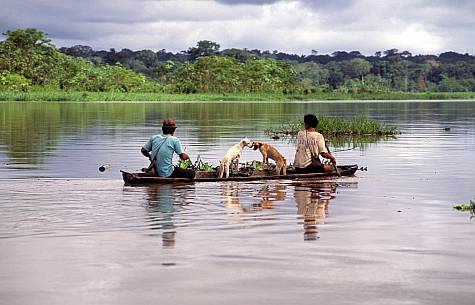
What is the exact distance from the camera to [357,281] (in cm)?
837

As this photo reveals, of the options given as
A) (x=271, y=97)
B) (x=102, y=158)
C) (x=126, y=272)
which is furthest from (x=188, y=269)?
(x=271, y=97)

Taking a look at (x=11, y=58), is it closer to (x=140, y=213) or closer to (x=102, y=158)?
(x=102, y=158)

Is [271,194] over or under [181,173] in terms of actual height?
under

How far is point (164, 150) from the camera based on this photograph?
16125 millimetres

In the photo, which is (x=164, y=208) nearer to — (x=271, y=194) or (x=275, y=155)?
(x=271, y=194)

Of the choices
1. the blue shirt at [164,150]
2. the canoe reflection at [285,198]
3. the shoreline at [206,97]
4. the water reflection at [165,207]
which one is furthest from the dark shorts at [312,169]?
the shoreline at [206,97]

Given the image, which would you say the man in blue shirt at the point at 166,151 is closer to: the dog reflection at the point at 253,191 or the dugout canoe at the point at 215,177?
the dugout canoe at the point at 215,177

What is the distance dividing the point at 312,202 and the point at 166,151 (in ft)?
10.6

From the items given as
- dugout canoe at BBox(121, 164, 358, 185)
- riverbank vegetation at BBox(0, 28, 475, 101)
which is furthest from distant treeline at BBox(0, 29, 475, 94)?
dugout canoe at BBox(121, 164, 358, 185)

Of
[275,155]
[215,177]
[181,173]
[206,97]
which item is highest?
[206,97]

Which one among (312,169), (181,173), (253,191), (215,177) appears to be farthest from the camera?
(312,169)

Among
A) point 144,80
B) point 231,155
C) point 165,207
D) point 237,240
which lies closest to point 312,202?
point 165,207

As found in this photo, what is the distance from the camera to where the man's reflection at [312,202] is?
38.1 feet

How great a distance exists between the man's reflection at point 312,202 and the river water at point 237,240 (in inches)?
1.2
